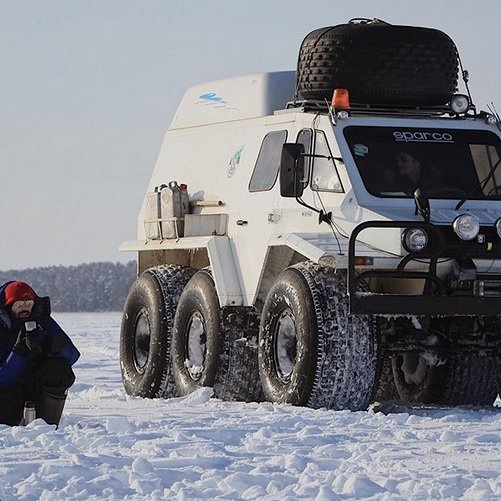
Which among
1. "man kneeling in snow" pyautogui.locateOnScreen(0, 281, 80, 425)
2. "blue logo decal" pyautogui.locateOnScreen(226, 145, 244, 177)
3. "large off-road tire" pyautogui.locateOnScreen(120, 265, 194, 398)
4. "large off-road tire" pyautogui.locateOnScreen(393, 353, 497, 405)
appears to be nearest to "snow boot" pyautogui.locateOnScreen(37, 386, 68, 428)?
"man kneeling in snow" pyautogui.locateOnScreen(0, 281, 80, 425)

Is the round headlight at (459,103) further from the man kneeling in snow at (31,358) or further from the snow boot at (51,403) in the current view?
the snow boot at (51,403)

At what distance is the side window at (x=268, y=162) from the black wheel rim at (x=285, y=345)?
1472mm

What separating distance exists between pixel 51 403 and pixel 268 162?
3.95 metres

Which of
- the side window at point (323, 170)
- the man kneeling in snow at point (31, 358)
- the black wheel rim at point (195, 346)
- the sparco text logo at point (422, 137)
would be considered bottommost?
the black wheel rim at point (195, 346)

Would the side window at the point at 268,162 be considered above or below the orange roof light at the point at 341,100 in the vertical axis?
below

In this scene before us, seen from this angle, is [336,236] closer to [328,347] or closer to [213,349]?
[328,347]

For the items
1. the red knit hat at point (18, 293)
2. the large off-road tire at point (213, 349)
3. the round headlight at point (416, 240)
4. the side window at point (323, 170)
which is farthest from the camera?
the large off-road tire at point (213, 349)

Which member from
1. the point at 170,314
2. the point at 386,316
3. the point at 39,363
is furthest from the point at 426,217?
the point at 170,314

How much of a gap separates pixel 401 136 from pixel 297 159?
103cm

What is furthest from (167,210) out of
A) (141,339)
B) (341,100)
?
(341,100)

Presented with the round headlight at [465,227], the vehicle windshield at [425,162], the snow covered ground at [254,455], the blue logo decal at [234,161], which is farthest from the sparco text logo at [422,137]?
the snow covered ground at [254,455]

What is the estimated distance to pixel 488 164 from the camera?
1209cm

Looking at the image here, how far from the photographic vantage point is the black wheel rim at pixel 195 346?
13.4 meters

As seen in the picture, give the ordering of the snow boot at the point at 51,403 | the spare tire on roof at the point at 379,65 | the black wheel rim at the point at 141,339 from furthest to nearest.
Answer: the black wheel rim at the point at 141,339 < the spare tire on roof at the point at 379,65 < the snow boot at the point at 51,403
